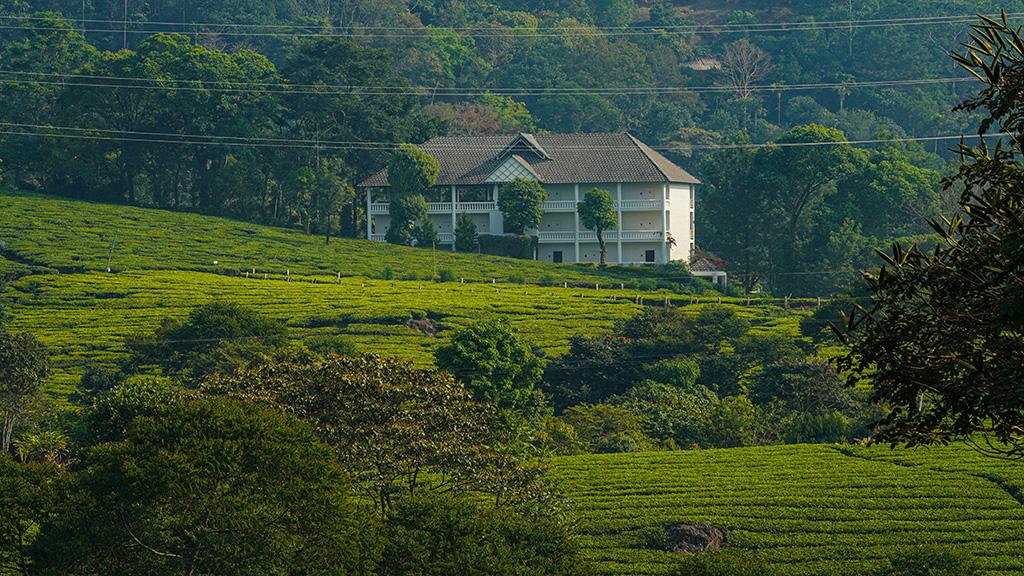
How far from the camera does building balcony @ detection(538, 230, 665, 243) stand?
298 feet

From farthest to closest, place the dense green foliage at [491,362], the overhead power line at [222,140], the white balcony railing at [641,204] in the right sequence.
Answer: the white balcony railing at [641,204] → the overhead power line at [222,140] → the dense green foliage at [491,362]

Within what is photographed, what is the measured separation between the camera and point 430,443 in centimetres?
3434

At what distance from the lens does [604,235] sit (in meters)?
91.1

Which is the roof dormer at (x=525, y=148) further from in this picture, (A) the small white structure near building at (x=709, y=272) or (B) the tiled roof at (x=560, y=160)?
(A) the small white structure near building at (x=709, y=272)

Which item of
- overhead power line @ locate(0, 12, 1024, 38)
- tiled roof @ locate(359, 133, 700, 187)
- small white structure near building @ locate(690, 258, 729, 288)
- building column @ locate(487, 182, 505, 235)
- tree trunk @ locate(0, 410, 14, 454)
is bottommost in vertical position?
tree trunk @ locate(0, 410, 14, 454)

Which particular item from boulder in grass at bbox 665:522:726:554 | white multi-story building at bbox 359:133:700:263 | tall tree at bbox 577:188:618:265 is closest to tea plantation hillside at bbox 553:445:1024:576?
boulder in grass at bbox 665:522:726:554

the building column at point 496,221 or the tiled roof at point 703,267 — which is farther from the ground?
the building column at point 496,221

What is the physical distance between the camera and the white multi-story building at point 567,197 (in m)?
91.3

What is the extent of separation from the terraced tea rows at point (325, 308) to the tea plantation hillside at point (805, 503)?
16.0m

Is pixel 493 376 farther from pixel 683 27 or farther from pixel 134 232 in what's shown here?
pixel 683 27

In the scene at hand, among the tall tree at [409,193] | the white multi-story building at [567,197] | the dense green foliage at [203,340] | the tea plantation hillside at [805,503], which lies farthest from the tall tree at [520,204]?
the tea plantation hillside at [805,503]

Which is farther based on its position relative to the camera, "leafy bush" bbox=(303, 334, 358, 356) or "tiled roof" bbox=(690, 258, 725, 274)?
"tiled roof" bbox=(690, 258, 725, 274)

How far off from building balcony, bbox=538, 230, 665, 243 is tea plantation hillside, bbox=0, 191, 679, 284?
6.14 metres

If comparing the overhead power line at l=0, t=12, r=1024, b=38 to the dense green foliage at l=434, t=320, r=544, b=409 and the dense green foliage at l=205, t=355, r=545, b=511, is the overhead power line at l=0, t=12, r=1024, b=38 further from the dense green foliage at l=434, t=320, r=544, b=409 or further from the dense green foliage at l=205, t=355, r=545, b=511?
the dense green foliage at l=205, t=355, r=545, b=511
